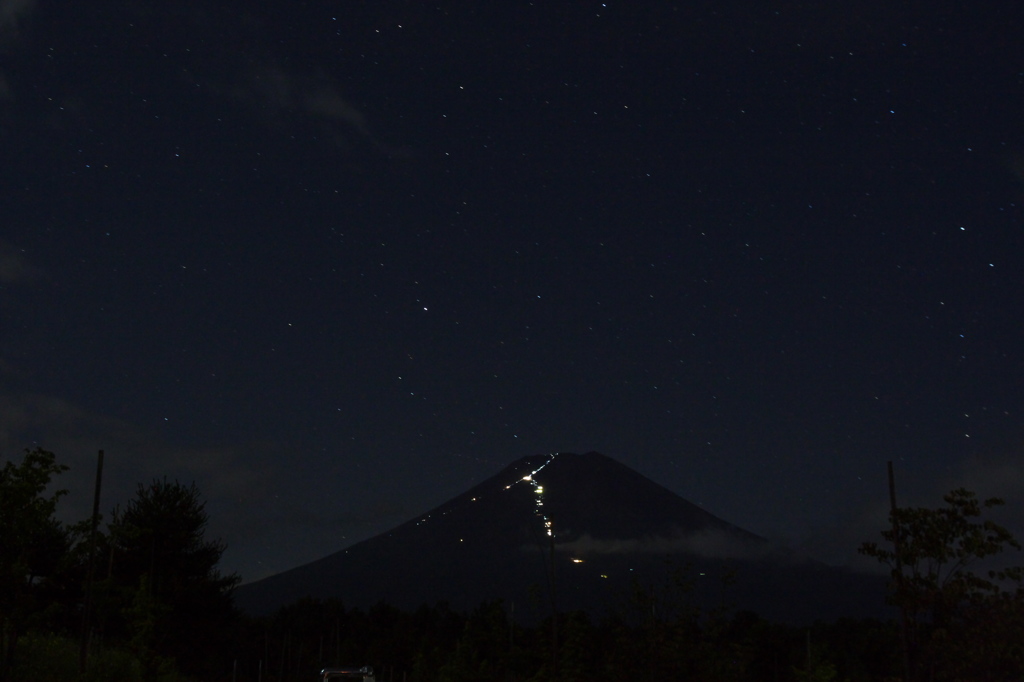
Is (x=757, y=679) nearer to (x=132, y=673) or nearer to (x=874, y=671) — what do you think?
(x=874, y=671)

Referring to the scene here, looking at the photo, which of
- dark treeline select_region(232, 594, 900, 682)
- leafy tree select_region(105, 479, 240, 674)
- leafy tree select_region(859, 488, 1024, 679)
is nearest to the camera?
leafy tree select_region(859, 488, 1024, 679)

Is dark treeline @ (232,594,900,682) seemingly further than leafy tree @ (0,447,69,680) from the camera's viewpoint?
Yes

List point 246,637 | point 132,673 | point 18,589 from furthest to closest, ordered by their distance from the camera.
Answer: point 246,637, point 132,673, point 18,589

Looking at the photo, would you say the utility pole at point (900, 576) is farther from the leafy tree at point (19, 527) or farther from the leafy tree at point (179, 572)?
the leafy tree at point (179, 572)

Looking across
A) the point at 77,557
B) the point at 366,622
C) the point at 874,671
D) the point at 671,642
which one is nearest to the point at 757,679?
the point at 874,671

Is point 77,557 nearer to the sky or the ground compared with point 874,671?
nearer to the sky

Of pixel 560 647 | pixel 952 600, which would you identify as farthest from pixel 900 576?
pixel 560 647

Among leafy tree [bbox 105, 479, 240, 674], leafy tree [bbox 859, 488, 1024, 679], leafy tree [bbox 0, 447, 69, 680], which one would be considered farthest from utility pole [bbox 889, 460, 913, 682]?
leafy tree [bbox 105, 479, 240, 674]

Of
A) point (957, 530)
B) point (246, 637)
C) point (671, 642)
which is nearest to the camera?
point (957, 530)

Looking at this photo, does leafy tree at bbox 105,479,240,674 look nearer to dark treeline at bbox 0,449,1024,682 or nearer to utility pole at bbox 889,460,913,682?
dark treeline at bbox 0,449,1024,682

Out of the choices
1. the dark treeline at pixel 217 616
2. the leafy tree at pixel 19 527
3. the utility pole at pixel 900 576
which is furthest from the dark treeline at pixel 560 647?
the leafy tree at pixel 19 527

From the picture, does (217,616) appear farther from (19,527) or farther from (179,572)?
(19,527)
